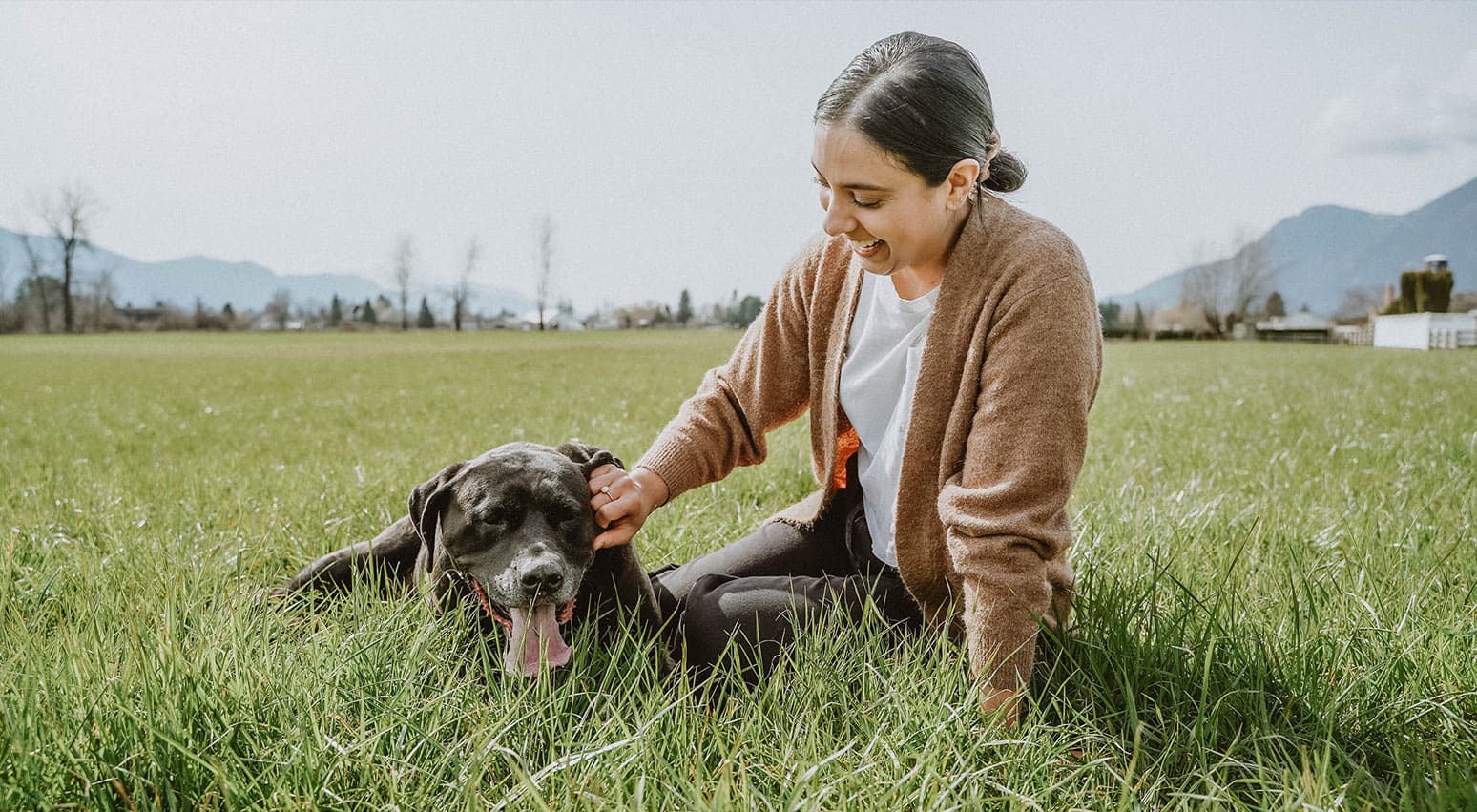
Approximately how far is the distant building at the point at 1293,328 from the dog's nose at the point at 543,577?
2924 inches

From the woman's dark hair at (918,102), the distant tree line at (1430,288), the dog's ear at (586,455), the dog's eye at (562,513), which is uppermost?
the distant tree line at (1430,288)

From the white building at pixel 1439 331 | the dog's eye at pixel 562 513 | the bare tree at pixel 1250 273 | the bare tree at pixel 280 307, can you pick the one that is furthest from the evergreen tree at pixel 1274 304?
the dog's eye at pixel 562 513

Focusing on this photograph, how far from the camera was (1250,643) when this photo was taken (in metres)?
2.94

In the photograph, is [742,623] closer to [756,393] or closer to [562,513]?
[562,513]

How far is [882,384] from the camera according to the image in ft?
10.2

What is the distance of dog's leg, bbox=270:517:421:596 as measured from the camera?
3533 millimetres

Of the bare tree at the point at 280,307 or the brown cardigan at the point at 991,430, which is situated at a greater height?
the bare tree at the point at 280,307

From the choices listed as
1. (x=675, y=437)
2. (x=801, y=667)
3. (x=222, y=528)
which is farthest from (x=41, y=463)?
(x=801, y=667)

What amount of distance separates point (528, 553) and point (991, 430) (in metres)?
1.34

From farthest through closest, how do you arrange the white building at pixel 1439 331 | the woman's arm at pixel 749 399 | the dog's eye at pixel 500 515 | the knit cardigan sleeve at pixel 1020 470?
the white building at pixel 1439 331, the woman's arm at pixel 749 399, the dog's eye at pixel 500 515, the knit cardigan sleeve at pixel 1020 470

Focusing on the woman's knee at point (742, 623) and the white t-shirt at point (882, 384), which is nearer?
the woman's knee at point (742, 623)

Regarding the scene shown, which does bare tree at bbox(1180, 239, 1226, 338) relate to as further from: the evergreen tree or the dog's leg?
the dog's leg

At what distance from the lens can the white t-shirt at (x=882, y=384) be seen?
2.99 metres

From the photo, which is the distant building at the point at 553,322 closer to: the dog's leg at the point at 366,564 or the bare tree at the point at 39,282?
the bare tree at the point at 39,282
